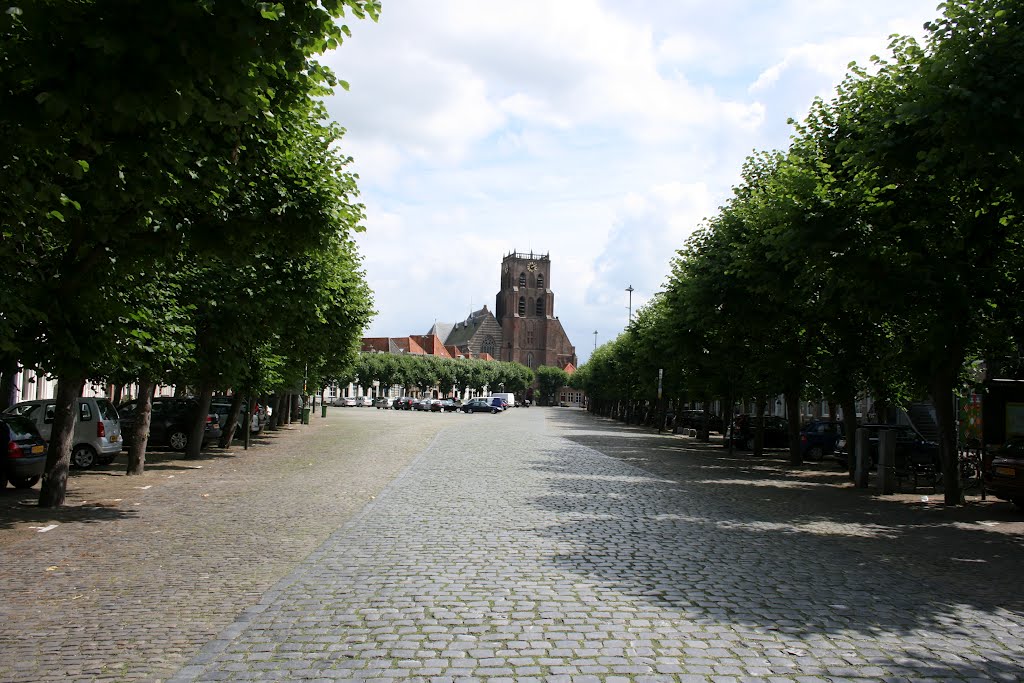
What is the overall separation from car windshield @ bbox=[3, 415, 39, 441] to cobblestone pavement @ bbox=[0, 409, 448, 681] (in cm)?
100

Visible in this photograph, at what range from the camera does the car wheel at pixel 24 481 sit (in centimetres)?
1543

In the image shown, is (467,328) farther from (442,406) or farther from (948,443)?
(948,443)

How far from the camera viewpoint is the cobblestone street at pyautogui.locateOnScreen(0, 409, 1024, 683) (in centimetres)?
563

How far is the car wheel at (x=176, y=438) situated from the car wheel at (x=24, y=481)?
9.38 m

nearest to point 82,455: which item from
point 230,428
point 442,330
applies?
point 230,428

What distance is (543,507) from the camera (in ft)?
45.4

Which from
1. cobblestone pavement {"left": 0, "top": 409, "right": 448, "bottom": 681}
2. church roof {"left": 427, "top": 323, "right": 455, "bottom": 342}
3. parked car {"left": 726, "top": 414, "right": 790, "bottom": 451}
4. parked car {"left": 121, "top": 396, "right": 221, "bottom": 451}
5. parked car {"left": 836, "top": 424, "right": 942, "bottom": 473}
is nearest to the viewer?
cobblestone pavement {"left": 0, "top": 409, "right": 448, "bottom": 681}

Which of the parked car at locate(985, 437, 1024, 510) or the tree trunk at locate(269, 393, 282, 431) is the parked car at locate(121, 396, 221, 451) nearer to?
the tree trunk at locate(269, 393, 282, 431)

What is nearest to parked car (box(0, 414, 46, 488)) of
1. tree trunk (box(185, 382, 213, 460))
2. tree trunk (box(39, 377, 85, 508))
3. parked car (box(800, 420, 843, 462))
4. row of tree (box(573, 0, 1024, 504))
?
tree trunk (box(39, 377, 85, 508))

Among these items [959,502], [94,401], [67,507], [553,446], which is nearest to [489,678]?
[67,507]

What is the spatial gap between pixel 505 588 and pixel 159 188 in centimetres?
470

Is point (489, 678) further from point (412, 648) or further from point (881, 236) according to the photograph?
point (881, 236)

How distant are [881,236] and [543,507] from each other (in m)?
7.69

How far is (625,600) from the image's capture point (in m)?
7.40
